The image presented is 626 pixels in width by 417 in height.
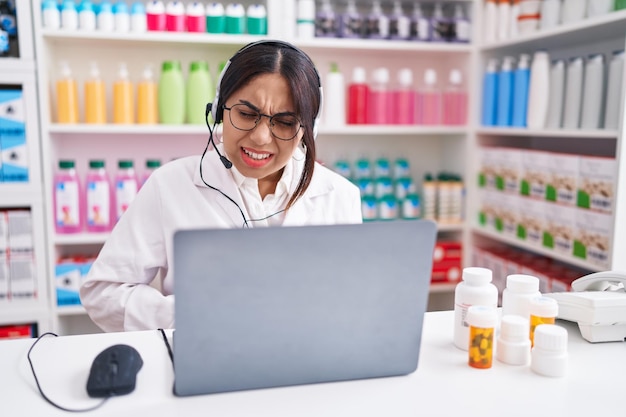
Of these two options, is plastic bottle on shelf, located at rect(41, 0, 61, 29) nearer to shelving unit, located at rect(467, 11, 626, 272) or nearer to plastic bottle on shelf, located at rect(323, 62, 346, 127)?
plastic bottle on shelf, located at rect(323, 62, 346, 127)

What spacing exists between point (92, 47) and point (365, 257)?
7.13 feet

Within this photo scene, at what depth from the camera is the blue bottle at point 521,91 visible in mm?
2318

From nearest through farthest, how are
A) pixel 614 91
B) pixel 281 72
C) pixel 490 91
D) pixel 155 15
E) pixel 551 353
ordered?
pixel 551 353 → pixel 281 72 → pixel 614 91 → pixel 155 15 → pixel 490 91

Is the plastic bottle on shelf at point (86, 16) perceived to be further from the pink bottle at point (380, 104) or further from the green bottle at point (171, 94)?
the pink bottle at point (380, 104)

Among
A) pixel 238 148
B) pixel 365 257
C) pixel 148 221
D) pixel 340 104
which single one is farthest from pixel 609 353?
pixel 340 104

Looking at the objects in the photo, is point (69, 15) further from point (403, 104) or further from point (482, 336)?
point (482, 336)

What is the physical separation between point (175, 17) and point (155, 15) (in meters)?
0.08

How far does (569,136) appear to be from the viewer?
243 centimetres

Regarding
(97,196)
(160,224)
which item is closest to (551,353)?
(160,224)

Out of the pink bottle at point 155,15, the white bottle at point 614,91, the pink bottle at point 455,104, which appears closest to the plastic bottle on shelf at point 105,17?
the pink bottle at point 155,15

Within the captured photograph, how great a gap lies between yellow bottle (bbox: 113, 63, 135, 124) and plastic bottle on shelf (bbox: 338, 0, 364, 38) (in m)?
0.94

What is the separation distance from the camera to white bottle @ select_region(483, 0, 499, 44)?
2.55 metres

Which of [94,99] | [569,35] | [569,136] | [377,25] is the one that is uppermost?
[377,25]

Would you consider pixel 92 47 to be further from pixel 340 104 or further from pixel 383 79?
pixel 383 79
